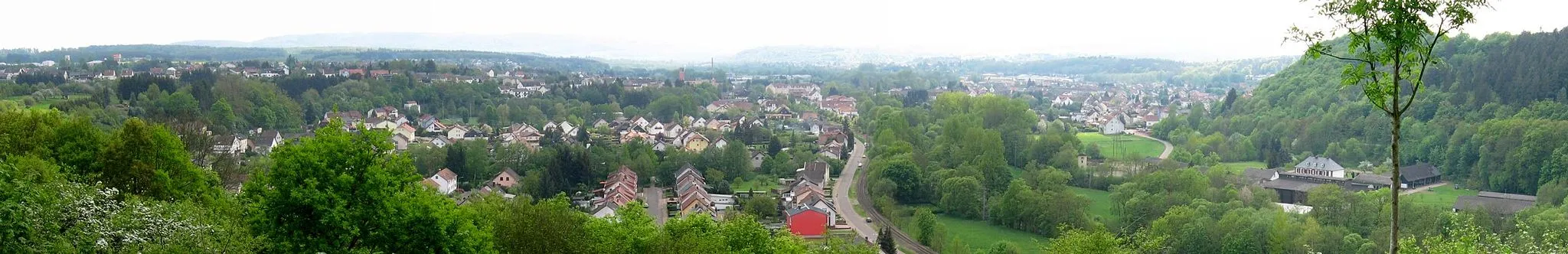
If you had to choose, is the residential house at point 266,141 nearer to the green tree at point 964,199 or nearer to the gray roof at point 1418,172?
the green tree at point 964,199

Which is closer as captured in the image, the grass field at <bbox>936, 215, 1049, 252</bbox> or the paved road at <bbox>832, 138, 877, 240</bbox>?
the grass field at <bbox>936, 215, 1049, 252</bbox>

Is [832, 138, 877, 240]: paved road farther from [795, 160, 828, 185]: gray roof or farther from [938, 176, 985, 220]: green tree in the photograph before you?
[938, 176, 985, 220]: green tree

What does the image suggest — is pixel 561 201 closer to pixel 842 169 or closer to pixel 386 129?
pixel 386 129

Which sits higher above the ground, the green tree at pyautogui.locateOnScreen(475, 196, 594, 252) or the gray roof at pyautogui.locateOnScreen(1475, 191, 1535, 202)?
the green tree at pyautogui.locateOnScreen(475, 196, 594, 252)

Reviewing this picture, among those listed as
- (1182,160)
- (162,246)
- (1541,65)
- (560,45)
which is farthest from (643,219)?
(560,45)

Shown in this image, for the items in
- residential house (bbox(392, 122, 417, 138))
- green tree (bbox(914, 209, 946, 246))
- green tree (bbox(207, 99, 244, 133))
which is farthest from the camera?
residential house (bbox(392, 122, 417, 138))

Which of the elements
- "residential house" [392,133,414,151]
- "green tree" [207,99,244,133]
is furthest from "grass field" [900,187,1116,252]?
"green tree" [207,99,244,133]

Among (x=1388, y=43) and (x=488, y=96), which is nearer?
(x=1388, y=43)
